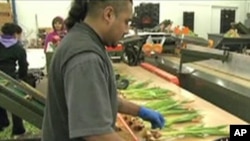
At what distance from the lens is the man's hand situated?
1604mm

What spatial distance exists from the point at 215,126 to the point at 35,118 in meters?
1.15

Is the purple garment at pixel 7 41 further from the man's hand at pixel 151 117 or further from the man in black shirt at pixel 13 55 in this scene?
the man's hand at pixel 151 117

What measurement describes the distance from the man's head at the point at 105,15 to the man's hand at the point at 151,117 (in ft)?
1.94

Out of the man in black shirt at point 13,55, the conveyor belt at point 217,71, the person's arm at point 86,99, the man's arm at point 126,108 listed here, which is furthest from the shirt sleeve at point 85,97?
the man in black shirt at point 13,55

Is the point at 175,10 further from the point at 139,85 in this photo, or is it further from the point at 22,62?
the point at 139,85

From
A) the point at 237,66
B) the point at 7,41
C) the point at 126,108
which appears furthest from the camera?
the point at 7,41

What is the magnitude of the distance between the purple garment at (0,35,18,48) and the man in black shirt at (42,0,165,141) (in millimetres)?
2962

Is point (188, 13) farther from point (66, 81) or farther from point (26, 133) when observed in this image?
point (66, 81)

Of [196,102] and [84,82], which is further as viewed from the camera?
[196,102]

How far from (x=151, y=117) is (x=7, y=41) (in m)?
2.81

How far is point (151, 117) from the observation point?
1.63 metres

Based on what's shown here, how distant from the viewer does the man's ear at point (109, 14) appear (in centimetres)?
103

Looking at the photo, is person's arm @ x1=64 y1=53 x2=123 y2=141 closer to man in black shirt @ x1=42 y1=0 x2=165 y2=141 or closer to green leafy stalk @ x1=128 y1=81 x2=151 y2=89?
man in black shirt @ x1=42 y1=0 x2=165 y2=141

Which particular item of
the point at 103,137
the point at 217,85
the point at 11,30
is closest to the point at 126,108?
the point at 103,137
